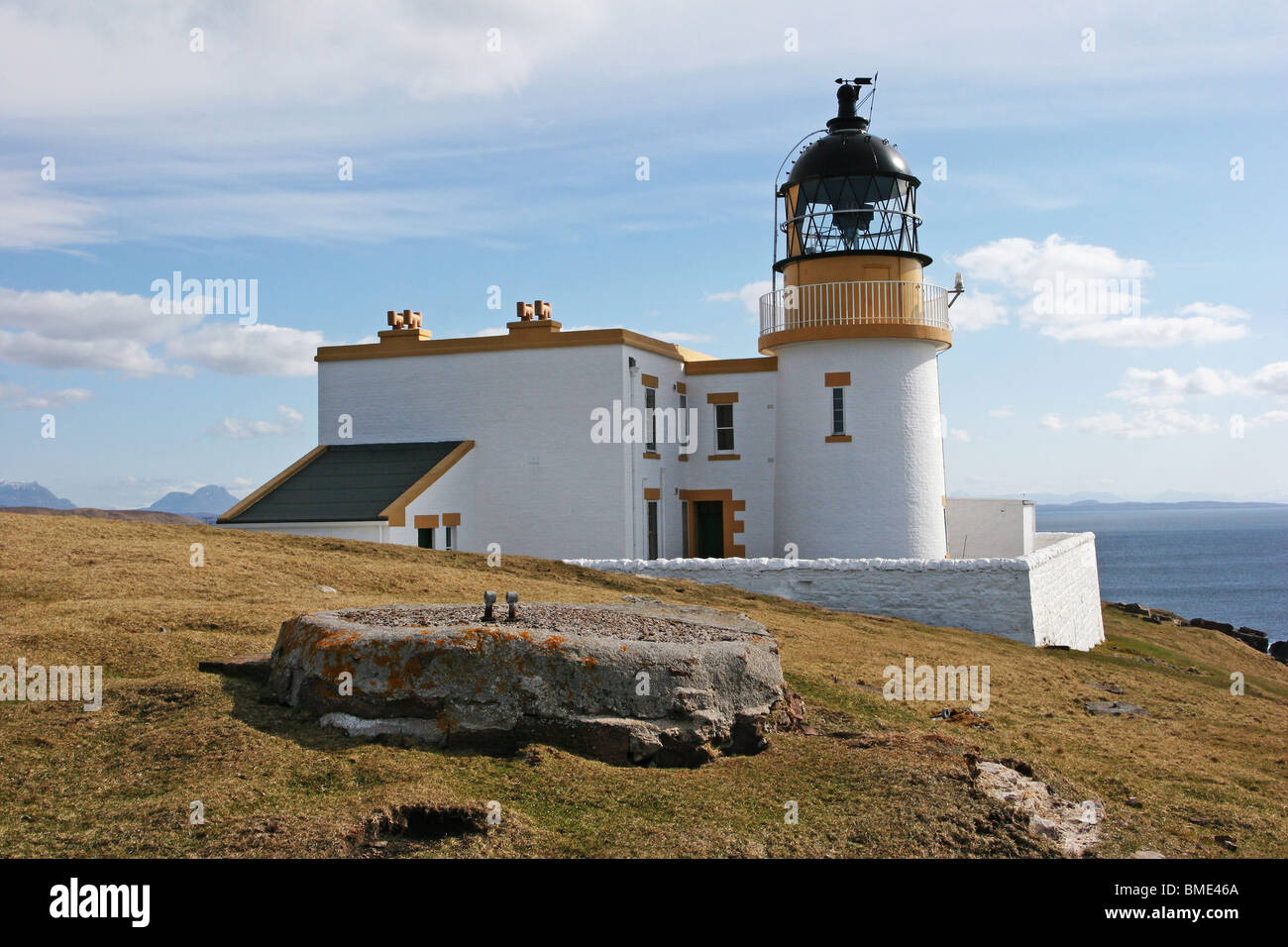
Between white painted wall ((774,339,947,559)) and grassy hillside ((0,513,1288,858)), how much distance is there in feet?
39.8

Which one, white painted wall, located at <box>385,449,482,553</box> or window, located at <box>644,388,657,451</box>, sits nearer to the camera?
white painted wall, located at <box>385,449,482,553</box>

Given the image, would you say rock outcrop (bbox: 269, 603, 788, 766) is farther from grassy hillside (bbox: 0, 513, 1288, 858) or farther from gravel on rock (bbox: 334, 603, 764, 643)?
gravel on rock (bbox: 334, 603, 764, 643)

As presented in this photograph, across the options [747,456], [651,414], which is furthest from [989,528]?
[651,414]

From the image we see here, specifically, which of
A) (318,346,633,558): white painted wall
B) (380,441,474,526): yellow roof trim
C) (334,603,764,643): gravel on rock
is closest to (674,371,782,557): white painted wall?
(318,346,633,558): white painted wall

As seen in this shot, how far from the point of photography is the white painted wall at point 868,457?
25234 mm

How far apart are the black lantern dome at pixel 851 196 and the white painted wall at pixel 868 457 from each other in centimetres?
243

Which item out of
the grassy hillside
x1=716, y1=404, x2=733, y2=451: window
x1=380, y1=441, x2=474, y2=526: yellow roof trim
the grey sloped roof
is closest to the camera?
the grassy hillside

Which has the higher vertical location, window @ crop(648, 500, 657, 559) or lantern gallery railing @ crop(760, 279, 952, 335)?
lantern gallery railing @ crop(760, 279, 952, 335)

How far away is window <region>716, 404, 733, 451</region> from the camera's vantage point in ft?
91.1

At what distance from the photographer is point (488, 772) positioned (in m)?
7.23

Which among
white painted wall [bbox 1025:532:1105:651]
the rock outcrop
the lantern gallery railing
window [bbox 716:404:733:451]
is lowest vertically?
white painted wall [bbox 1025:532:1105:651]

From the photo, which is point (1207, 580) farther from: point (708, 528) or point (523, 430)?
point (523, 430)

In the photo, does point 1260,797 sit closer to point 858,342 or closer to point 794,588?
point 794,588
